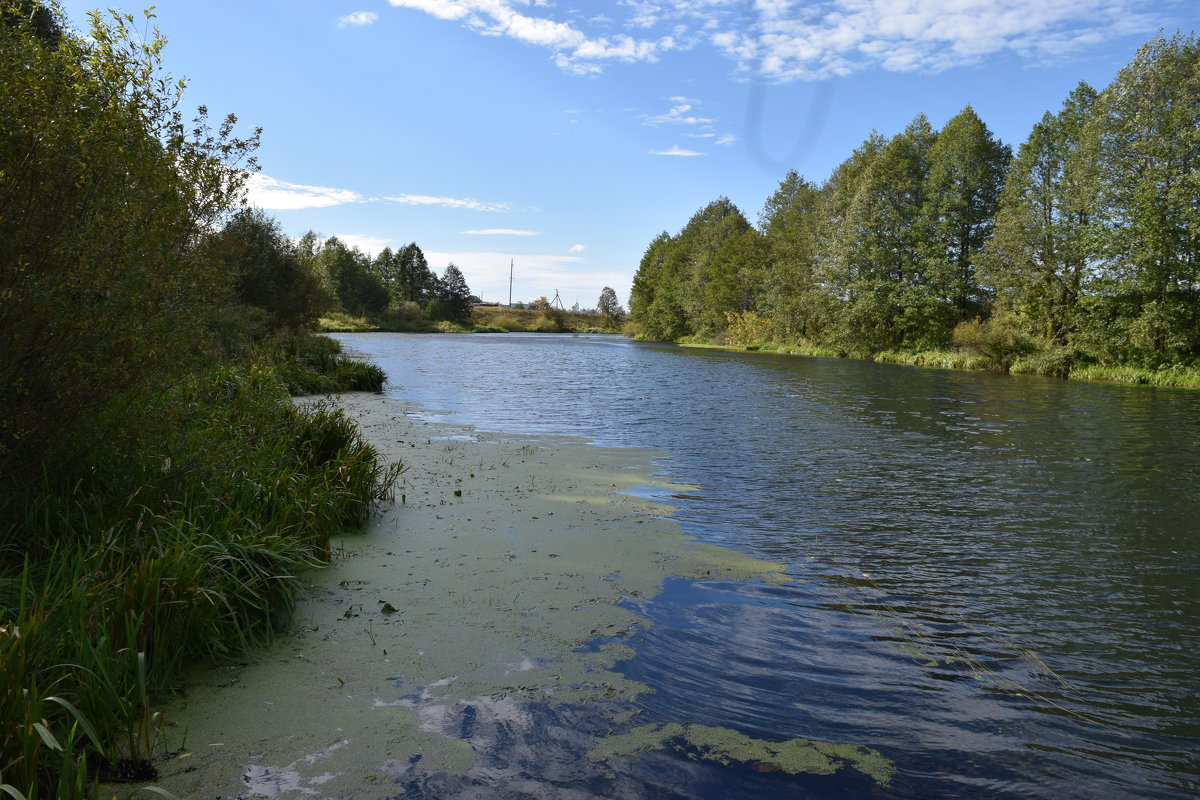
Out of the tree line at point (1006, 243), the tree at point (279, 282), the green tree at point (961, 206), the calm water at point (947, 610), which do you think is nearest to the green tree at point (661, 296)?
the tree line at point (1006, 243)

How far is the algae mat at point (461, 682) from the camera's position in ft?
9.66

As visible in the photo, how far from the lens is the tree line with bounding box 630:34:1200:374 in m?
26.5

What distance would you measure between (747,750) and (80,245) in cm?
448

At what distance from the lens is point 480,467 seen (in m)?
9.56

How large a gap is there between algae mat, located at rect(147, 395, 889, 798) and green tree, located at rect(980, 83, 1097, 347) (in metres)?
31.1

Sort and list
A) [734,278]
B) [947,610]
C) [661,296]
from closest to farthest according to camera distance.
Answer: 1. [947,610]
2. [734,278]
3. [661,296]

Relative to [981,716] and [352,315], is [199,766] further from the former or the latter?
[352,315]

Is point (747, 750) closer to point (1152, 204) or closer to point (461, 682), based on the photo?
point (461, 682)

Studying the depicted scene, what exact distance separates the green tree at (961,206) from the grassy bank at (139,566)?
39.7 metres

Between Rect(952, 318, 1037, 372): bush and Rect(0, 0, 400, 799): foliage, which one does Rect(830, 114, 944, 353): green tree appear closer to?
Rect(952, 318, 1037, 372): bush

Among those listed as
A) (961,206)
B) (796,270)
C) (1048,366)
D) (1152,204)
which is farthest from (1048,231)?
(796,270)

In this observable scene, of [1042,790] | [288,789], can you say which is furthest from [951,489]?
[288,789]

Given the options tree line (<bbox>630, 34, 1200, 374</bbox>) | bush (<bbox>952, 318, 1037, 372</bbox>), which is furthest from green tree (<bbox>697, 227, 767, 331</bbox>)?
bush (<bbox>952, 318, 1037, 372</bbox>)

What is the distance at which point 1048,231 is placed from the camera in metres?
30.4
